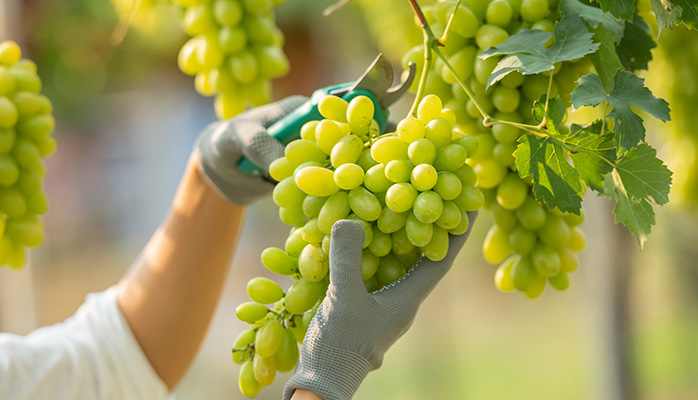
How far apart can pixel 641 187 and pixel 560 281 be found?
0.67 feet

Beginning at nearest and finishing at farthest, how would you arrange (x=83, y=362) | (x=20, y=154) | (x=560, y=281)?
1. (x=560, y=281)
2. (x=20, y=154)
3. (x=83, y=362)

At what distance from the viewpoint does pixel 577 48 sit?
0.48 metres

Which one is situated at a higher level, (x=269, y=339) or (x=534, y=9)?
(x=534, y=9)

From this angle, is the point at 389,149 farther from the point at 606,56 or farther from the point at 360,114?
the point at 606,56

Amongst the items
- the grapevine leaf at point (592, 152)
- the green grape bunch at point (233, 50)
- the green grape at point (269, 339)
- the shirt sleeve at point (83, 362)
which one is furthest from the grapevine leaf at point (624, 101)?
the shirt sleeve at point (83, 362)

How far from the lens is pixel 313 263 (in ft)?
1.75

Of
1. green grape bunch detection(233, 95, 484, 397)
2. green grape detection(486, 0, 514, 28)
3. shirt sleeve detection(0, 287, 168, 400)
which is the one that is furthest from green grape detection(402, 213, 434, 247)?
shirt sleeve detection(0, 287, 168, 400)

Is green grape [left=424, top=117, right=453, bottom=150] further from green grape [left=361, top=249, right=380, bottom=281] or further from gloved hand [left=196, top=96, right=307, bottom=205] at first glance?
gloved hand [left=196, top=96, right=307, bottom=205]

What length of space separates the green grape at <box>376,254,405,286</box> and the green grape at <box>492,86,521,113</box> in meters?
0.18

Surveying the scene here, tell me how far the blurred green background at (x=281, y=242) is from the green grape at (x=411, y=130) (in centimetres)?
70

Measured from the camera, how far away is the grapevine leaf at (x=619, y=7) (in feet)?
1.49

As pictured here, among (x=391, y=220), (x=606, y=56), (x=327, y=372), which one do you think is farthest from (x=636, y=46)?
(x=327, y=372)

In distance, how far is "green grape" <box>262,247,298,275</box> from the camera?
0.57 metres

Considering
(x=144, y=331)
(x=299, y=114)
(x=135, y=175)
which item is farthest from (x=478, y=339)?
(x=299, y=114)
